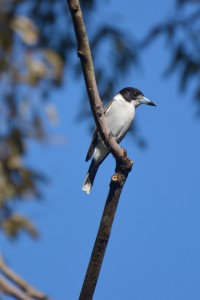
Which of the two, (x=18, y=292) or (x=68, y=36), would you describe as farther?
(x=68, y=36)

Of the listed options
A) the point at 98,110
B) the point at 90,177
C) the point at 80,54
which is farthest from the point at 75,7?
the point at 90,177

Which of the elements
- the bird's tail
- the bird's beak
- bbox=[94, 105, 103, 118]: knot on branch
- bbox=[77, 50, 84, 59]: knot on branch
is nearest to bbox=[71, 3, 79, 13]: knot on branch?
bbox=[77, 50, 84, 59]: knot on branch

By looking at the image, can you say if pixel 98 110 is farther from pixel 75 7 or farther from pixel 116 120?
pixel 116 120

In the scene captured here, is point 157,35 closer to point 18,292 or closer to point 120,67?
point 120,67

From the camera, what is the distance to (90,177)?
4457 mm

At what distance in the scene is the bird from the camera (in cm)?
441

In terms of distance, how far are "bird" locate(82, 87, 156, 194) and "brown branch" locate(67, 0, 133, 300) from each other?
5.40 ft

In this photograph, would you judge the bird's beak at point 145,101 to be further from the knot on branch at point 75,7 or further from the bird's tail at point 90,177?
the knot on branch at point 75,7

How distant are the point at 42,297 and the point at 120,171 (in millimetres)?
706

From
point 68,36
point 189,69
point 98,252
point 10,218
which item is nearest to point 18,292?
point 98,252

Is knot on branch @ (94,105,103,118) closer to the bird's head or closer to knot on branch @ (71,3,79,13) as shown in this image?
knot on branch @ (71,3,79,13)

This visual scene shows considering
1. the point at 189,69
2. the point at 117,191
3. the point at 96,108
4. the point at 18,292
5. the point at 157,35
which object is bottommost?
the point at 18,292

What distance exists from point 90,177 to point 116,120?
40 centimetres

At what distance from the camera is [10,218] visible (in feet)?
12.1
